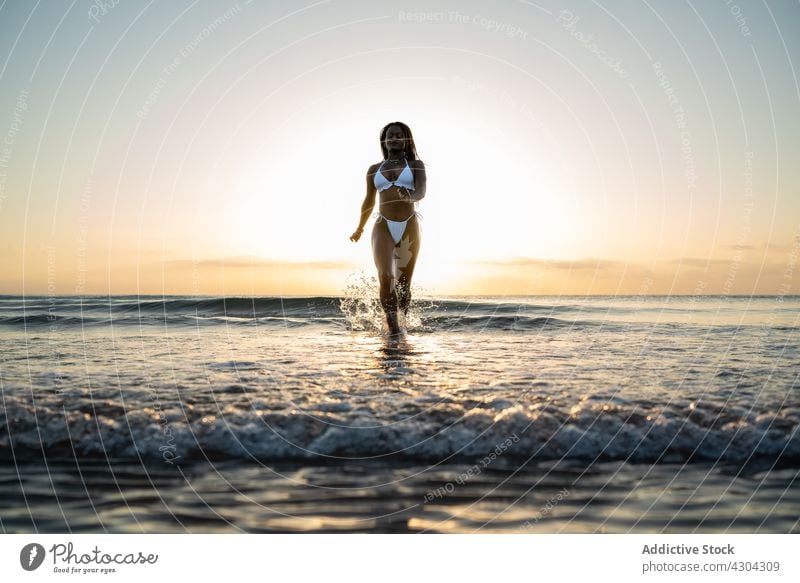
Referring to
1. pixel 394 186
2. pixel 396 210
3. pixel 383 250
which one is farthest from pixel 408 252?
pixel 394 186

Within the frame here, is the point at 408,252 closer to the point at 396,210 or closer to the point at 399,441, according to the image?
the point at 396,210

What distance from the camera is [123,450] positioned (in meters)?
4.51

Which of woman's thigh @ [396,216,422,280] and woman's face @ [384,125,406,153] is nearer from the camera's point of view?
woman's face @ [384,125,406,153]

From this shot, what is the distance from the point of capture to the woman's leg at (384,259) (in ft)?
30.6

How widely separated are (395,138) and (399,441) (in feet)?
18.3

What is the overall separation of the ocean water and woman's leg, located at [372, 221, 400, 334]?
4.10 feet

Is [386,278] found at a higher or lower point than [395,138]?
lower

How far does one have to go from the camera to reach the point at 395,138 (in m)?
9.03

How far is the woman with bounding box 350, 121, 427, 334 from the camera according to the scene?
915 cm

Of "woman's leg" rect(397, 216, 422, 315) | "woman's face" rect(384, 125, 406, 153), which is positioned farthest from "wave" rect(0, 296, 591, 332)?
"woman's face" rect(384, 125, 406, 153)

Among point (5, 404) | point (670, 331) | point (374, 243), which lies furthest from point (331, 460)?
point (670, 331)

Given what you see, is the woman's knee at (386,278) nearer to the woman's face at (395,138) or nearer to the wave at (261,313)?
the woman's face at (395,138)

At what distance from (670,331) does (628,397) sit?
643 cm

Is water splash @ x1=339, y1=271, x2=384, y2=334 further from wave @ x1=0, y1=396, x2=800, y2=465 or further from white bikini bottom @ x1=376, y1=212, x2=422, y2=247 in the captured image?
wave @ x1=0, y1=396, x2=800, y2=465
